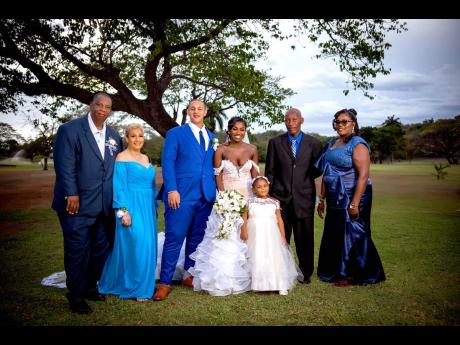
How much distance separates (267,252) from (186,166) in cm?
153

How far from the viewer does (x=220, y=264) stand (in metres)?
4.86

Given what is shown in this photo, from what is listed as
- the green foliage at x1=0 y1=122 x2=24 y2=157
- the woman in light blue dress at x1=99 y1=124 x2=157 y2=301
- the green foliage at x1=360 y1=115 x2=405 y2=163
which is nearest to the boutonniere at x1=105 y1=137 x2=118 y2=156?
the woman in light blue dress at x1=99 y1=124 x2=157 y2=301

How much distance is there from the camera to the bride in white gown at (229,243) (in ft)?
15.9

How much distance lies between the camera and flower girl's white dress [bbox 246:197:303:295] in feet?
16.0

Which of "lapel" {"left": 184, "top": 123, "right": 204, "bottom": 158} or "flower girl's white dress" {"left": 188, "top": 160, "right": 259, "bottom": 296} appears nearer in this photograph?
"flower girl's white dress" {"left": 188, "top": 160, "right": 259, "bottom": 296}

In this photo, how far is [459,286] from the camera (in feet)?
17.1

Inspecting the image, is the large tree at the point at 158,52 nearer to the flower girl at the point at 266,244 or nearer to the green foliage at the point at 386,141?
the flower girl at the point at 266,244

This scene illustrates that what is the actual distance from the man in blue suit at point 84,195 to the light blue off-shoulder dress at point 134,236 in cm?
15

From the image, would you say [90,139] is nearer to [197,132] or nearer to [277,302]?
[197,132]

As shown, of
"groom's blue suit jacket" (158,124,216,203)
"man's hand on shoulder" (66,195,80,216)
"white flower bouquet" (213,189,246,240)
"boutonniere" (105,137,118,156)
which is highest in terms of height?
"boutonniere" (105,137,118,156)

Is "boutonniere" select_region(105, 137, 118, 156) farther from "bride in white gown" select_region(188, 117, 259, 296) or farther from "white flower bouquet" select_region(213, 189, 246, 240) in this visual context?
"white flower bouquet" select_region(213, 189, 246, 240)

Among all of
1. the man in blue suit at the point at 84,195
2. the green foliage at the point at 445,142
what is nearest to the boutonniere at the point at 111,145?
the man in blue suit at the point at 84,195

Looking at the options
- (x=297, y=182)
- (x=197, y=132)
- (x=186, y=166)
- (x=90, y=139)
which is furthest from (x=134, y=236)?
(x=297, y=182)

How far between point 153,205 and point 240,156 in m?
1.38
